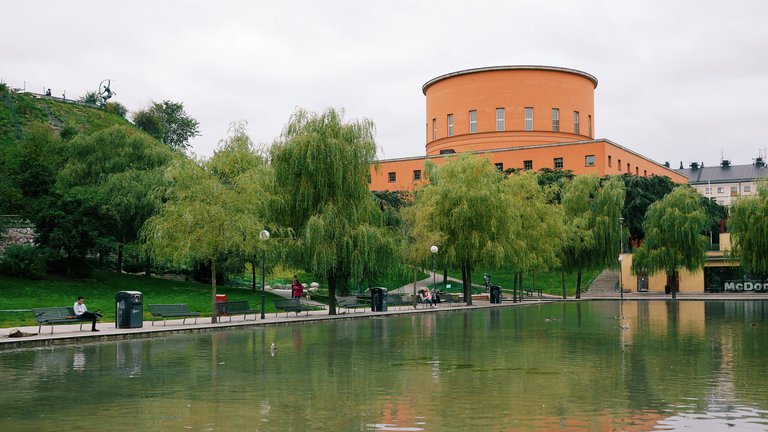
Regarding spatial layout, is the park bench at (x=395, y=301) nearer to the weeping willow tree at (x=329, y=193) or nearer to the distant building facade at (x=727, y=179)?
the weeping willow tree at (x=329, y=193)

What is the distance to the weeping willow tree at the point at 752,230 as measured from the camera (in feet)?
143

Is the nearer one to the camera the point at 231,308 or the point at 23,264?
the point at 231,308

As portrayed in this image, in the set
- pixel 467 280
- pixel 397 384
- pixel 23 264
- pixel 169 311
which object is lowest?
pixel 397 384

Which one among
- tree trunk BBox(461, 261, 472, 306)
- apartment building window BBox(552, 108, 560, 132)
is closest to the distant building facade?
apartment building window BBox(552, 108, 560, 132)

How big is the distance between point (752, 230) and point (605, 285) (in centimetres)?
2213

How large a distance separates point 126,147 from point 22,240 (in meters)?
9.80

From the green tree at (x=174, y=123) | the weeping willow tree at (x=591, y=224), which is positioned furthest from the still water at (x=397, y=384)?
the green tree at (x=174, y=123)

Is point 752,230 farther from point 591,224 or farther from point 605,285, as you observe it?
point 605,285

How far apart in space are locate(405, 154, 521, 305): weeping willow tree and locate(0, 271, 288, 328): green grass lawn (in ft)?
30.8

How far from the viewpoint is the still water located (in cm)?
903

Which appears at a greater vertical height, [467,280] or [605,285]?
[467,280]

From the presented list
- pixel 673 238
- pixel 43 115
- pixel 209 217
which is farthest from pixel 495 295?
pixel 43 115

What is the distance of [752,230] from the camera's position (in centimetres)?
4362

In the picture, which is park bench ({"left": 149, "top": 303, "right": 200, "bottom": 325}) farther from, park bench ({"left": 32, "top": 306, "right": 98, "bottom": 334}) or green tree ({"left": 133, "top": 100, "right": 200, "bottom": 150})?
green tree ({"left": 133, "top": 100, "right": 200, "bottom": 150})
